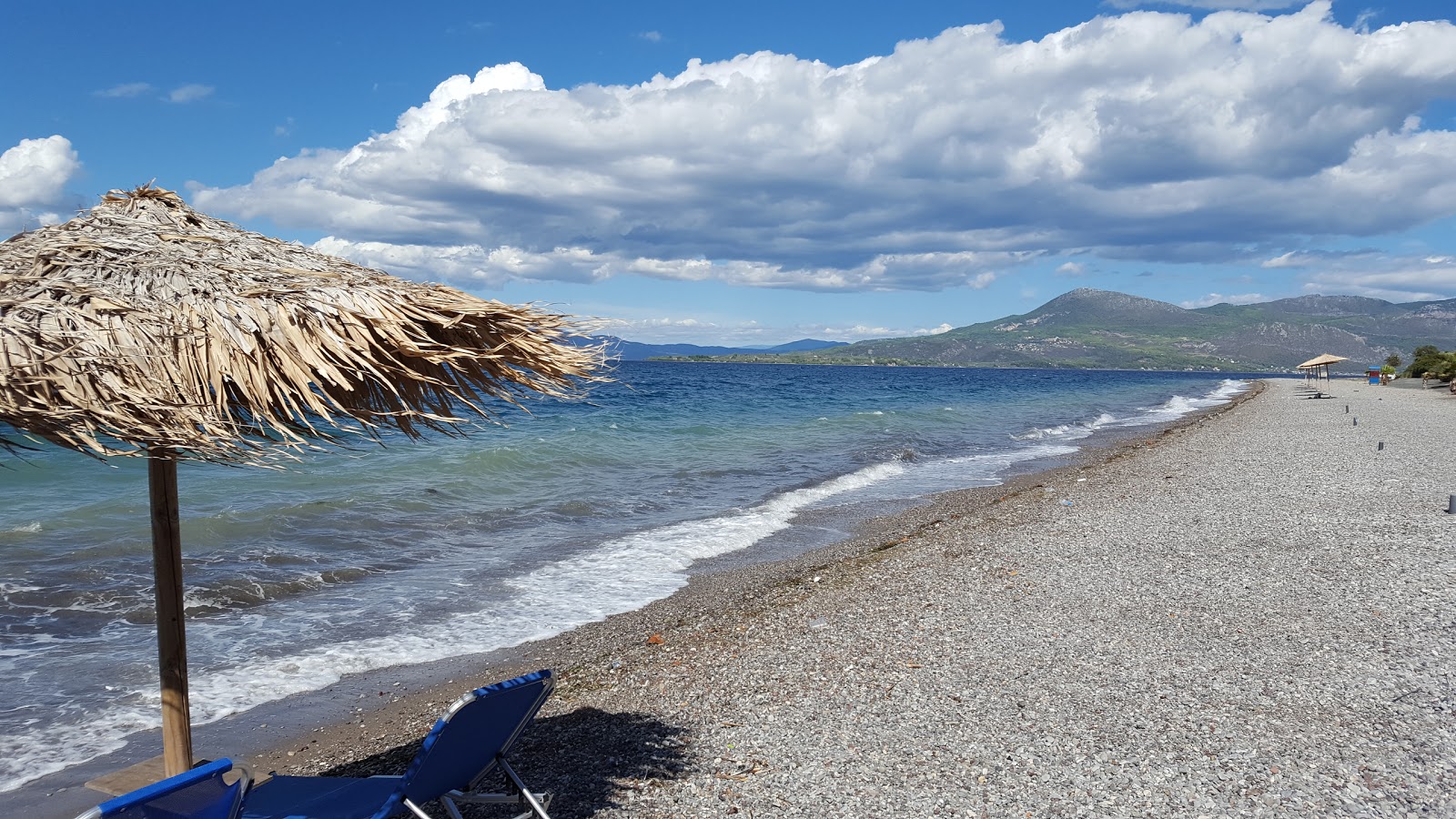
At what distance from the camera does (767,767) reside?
4.41 meters

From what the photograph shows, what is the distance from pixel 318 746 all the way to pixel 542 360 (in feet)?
11.1

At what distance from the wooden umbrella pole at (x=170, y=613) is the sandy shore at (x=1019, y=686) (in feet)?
4.39

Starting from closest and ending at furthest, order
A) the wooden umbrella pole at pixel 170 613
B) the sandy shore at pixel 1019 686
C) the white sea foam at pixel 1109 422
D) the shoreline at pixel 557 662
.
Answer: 1. the wooden umbrella pole at pixel 170 613
2. the sandy shore at pixel 1019 686
3. the shoreline at pixel 557 662
4. the white sea foam at pixel 1109 422

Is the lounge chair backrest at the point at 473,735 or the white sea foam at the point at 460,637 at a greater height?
the lounge chair backrest at the point at 473,735

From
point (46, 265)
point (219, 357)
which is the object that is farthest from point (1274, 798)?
point (46, 265)

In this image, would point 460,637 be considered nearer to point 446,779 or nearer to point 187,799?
point 446,779

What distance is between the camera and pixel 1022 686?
5.33m

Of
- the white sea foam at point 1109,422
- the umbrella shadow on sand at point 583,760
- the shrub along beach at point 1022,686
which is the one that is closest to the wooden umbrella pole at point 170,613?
the umbrella shadow on sand at point 583,760

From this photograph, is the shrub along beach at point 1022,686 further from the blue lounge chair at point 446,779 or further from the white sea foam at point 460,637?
the blue lounge chair at point 446,779

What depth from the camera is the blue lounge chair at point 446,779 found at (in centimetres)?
A: 331

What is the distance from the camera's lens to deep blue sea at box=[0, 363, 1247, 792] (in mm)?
6676

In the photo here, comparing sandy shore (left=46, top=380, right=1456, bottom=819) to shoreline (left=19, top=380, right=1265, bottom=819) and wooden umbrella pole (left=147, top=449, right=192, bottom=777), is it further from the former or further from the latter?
wooden umbrella pole (left=147, top=449, right=192, bottom=777)

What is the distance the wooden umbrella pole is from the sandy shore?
1339mm

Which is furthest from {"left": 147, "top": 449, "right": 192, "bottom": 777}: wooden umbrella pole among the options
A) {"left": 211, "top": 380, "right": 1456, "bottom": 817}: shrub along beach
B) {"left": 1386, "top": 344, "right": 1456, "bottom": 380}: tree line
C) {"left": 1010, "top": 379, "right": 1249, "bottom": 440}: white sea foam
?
{"left": 1386, "top": 344, "right": 1456, "bottom": 380}: tree line
